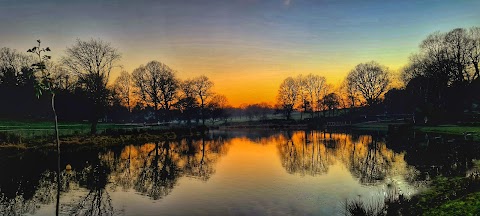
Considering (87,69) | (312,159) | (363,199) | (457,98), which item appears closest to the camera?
(363,199)

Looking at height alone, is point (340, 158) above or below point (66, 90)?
below

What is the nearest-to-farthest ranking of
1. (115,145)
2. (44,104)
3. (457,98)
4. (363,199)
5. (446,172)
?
(363,199), (446,172), (115,145), (457,98), (44,104)

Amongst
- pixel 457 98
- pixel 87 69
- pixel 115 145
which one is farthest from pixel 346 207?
pixel 457 98

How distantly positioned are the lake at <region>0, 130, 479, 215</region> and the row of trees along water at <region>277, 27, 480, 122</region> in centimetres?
4405

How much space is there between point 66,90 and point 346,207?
86347mm

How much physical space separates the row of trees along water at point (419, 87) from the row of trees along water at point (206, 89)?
180mm

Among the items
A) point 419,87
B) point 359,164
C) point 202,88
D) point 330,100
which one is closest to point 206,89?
point 202,88

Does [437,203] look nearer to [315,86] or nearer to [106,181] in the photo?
[106,181]

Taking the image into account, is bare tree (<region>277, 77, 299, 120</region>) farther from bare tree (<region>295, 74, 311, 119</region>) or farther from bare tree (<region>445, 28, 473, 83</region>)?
bare tree (<region>445, 28, 473, 83</region>)

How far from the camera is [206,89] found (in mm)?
119875

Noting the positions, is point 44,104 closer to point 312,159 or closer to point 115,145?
point 115,145

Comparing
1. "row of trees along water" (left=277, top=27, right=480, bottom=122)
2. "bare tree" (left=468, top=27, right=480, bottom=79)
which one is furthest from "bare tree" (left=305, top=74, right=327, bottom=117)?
"bare tree" (left=468, top=27, right=480, bottom=79)

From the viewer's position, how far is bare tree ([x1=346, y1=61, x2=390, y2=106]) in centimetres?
12031

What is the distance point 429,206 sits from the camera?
15.7 meters
